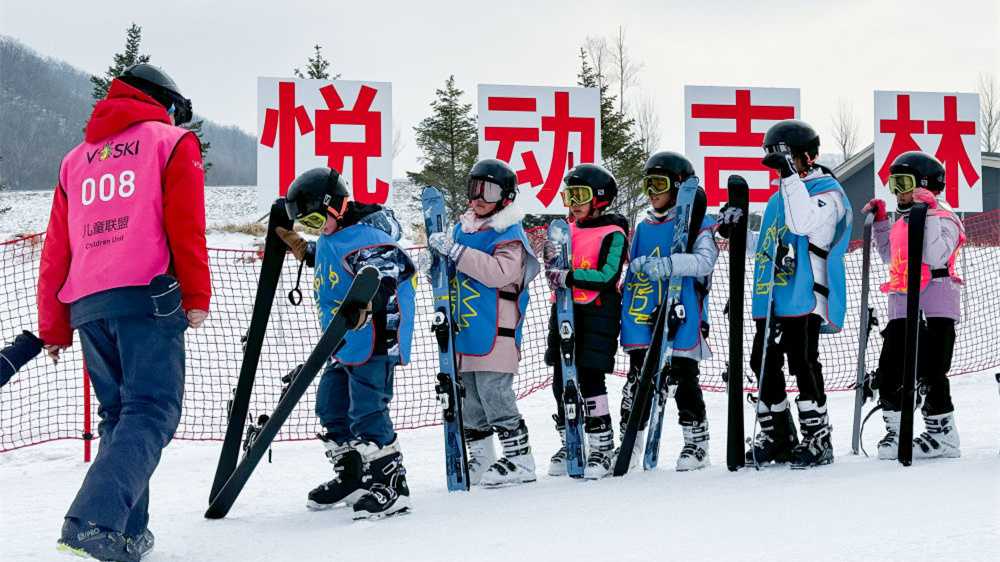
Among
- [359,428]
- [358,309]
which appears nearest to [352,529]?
[359,428]

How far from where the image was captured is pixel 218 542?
3861mm

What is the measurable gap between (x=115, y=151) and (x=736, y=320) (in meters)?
3.19

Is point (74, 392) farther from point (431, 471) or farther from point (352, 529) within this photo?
point (352, 529)

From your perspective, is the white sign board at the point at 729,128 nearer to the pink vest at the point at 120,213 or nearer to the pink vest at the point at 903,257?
the pink vest at the point at 903,257

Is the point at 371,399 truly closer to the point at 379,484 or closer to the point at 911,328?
the point at 379,484

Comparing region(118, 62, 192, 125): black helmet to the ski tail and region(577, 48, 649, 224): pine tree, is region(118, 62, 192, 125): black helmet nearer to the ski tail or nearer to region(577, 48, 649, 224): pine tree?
the ski tail

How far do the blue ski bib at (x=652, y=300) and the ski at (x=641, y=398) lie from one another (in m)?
0.08

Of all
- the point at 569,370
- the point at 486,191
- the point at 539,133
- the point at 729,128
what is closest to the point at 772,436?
the point at 569,370

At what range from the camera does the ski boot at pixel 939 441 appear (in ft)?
17.3

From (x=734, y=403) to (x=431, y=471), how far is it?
1.91m

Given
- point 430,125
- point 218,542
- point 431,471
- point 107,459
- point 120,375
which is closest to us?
point 107,459

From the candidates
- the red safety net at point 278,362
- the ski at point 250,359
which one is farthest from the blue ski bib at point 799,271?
the red safety net at point 278,362

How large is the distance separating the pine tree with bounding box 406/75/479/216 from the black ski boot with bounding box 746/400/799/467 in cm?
2224

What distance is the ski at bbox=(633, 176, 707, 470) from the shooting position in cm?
515
